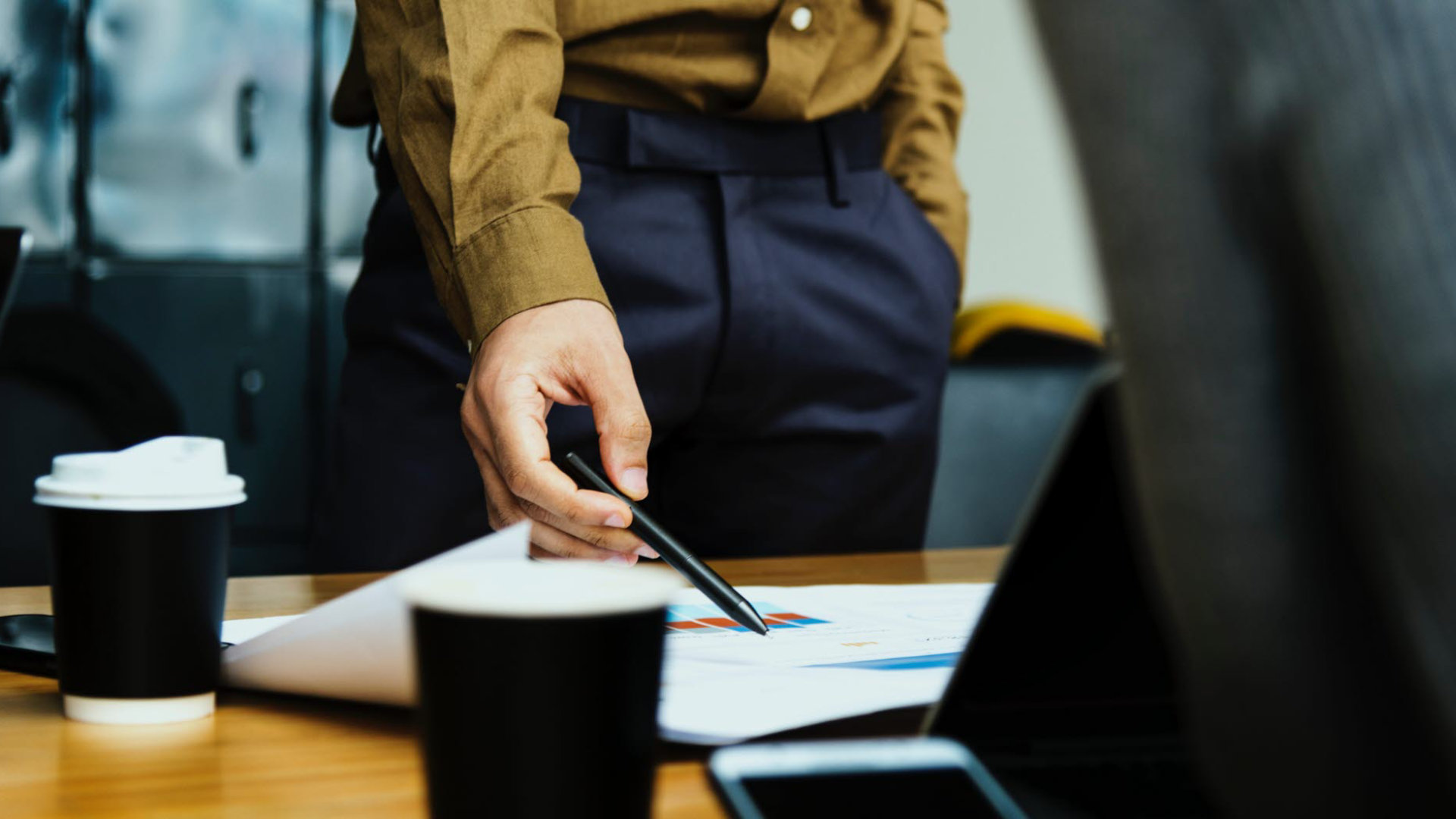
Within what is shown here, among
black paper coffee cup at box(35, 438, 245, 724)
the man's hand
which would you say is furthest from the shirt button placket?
black paper coffee cup at box(35, 438, 245, 724)

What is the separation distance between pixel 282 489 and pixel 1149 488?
256cm

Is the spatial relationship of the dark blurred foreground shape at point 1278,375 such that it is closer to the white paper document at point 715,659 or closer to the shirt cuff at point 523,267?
the white paper document at point 715,659

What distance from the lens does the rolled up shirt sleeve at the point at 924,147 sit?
136 centimetres

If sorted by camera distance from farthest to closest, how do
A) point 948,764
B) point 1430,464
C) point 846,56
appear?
1. point 846,56
2. point 948,764
3. point 1430,464

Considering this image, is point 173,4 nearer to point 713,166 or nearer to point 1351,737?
point 713,166

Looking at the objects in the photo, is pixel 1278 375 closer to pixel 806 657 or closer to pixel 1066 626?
pixel 1066 626

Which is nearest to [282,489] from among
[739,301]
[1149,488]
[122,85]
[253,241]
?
[253,241]

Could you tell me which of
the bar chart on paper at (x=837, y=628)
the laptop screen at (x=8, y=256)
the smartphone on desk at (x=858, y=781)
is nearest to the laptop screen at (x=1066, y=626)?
the smartphone on desk at (x=858, y=781)

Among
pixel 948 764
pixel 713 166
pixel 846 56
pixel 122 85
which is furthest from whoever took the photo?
pixel 122 85

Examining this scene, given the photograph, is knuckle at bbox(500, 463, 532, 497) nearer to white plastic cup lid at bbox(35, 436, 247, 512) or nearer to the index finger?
the index finger

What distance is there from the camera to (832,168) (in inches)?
44.2

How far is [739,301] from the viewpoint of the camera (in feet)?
3.48

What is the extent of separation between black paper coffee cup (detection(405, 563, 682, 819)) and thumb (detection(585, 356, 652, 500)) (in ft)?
1.67

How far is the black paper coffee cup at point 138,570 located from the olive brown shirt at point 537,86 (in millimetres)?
406
